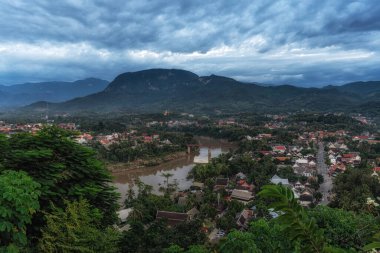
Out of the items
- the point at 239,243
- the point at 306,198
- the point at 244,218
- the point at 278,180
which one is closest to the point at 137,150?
the point at 278,180

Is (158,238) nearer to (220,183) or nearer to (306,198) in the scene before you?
(306,198)

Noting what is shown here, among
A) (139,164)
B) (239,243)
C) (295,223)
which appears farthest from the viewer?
(139,164)

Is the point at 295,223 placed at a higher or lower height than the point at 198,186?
higher

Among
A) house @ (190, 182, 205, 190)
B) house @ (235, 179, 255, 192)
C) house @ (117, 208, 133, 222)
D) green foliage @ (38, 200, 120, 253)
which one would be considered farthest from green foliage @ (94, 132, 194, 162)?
green foliage @ (38, 200, 120, 253)

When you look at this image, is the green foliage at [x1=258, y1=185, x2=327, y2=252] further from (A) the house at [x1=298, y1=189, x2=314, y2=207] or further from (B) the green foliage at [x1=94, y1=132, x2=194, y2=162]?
(B) the green foliage at [x1=94, y1=132, x2=194, y2=162]

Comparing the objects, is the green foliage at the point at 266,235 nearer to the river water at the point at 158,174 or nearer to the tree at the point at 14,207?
the tree at the point at 14,207

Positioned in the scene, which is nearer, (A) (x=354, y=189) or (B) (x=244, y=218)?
(B) (x=244, y=218)

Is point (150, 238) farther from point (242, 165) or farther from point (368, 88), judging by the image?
point (368, 88)
